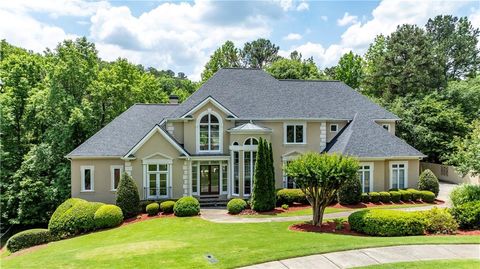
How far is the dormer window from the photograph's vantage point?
87.8ft

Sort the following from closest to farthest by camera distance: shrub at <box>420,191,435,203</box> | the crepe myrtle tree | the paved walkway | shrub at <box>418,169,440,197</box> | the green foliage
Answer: the paved walkway, the crepe myrtle tree, the green foliage, shrub at <box>420,191,435,203</box>, shrub at <box>418,169,440,197</box>

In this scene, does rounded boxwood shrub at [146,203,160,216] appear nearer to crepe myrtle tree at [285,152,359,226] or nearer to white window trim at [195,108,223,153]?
white window trim at [195,108,223,153]

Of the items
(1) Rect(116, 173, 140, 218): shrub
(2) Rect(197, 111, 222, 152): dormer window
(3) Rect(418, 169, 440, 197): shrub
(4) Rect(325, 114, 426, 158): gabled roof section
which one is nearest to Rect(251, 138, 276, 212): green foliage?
(2) Rect(197, 111, 222, 152): dormer window

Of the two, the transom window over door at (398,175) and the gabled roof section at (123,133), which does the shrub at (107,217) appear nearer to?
the gabled roof section at (123,133)

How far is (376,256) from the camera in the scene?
470 inches

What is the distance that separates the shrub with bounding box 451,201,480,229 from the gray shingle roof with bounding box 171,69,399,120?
13274mm

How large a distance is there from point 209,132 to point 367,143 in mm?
11638

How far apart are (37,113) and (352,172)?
82.8 ft

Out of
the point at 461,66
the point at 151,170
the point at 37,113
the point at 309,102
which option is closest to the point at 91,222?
the point at 151,170

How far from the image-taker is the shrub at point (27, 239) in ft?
64.5

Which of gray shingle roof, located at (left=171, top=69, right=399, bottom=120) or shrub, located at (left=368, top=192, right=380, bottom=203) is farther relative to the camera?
gray shingle roof, located at (left=171, top=69, right=399, bottom=120)

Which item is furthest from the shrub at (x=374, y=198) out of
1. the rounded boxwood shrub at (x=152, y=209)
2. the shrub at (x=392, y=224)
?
the rounded boxwood shrub at (x=152, y=209)

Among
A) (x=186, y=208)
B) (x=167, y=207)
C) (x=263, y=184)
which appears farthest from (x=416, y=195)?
(x=167, y=207)

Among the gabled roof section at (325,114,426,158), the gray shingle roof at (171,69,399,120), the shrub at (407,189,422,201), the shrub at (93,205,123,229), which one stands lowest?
the shrub at (93,205,123,229)
